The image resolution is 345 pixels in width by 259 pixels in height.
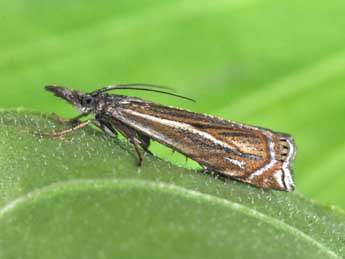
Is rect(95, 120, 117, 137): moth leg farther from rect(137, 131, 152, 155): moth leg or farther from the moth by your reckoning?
rect(137, 131, 152, 155): moth leg

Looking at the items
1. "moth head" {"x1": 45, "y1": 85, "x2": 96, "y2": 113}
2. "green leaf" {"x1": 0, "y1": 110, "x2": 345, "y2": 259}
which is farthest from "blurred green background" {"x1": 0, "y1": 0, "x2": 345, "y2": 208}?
"green leaf" {"x1": 0, "y1": 110, "x2": 345, "y2": 259}

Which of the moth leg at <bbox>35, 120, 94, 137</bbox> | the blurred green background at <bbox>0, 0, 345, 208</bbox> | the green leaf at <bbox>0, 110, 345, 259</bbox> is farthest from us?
the blurred green background at <bbox>0, 0, 345, 208</bbox>

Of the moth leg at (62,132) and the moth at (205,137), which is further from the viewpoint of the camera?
the moth at (205,137)

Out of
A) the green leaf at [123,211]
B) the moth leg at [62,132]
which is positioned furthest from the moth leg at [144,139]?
the green leaf at [123,211]

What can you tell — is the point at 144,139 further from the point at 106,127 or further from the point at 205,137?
the point at 205,137

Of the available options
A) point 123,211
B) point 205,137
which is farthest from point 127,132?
point 123,211

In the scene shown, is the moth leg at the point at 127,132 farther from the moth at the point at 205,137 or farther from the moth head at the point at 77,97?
the moth head at the point at 77,97
